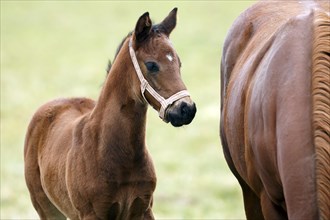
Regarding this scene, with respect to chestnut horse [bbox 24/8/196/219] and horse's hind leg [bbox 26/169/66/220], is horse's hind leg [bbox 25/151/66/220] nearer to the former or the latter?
horse's hind leg [bbox 26/169/66/220]

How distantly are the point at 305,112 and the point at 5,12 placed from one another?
78.9 feet

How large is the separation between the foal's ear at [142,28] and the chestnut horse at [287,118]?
2.28 ft

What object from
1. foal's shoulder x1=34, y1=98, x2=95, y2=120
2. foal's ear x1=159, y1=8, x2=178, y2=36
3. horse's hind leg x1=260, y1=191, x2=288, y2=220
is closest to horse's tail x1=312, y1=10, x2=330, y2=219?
horse's hind leg x1=260, y1=191, x2=288, y2=220

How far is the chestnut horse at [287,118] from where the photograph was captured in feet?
11.1

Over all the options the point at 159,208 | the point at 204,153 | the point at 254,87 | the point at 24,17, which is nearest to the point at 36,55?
the point at 24,17

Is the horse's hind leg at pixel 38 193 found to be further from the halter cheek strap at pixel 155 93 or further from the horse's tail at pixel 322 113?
the horse's tail at pixel 322 113

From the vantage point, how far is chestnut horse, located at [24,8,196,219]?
16.9 ft

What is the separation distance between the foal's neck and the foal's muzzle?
1.63 feet

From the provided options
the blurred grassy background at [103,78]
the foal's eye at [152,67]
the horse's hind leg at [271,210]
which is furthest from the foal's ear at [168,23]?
the blurred grassy background at [103,78]

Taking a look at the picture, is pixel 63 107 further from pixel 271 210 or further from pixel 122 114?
pixel 271 210

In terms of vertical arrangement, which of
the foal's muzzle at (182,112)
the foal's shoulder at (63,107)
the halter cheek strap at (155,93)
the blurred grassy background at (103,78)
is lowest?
the blurred grassy background at (103,78)

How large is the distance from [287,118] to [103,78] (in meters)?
17.0

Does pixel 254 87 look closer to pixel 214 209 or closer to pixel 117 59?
pixel 117 59

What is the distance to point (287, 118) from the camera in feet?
11.7
